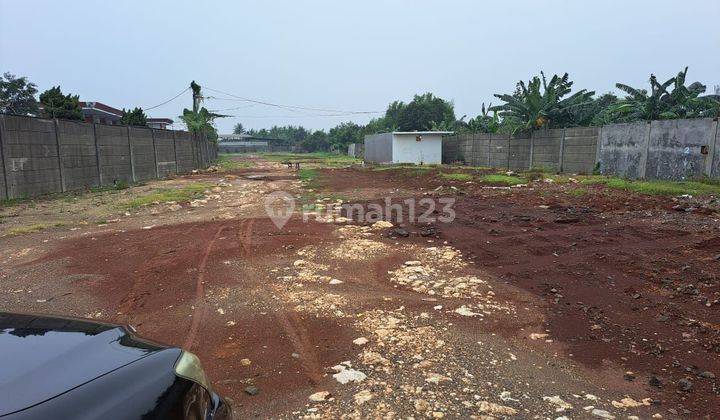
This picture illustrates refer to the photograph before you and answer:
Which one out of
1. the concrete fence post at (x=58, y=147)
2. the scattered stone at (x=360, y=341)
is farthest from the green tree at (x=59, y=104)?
the scattered stone at (x=360, y=341)

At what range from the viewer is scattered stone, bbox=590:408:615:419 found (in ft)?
9.59

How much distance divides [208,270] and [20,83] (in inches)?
1508

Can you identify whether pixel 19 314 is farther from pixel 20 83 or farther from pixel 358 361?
pixel 20 83

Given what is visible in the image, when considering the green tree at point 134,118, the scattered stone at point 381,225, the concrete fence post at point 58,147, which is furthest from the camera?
the green tree at point 134,118

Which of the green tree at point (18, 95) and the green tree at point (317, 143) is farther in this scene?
the green tree at point (317, 143)

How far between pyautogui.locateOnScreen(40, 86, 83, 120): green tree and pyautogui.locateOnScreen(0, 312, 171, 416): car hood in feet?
76.3

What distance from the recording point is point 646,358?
146 inches

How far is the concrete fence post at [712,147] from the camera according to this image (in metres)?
13.1

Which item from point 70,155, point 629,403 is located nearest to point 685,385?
point 629,403

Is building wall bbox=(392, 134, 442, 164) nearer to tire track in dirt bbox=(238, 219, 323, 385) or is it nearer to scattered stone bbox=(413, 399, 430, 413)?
tire track in dirt bbox=(238, 219, 323, 385)

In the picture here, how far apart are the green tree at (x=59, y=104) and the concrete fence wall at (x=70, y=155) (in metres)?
3.90

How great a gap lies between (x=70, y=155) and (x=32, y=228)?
7364mm

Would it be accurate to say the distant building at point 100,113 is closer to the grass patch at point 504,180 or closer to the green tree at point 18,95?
the green tree at point 18,95

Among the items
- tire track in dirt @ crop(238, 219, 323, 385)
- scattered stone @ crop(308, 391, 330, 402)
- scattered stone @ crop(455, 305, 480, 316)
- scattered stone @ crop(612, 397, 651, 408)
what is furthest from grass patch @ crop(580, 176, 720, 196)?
scattered stone @ crop(308, 391, 330, 402)
